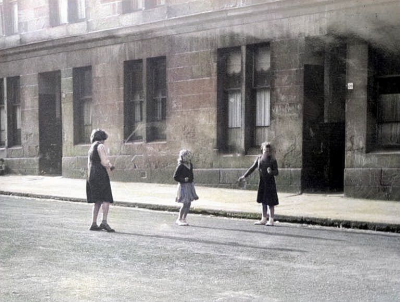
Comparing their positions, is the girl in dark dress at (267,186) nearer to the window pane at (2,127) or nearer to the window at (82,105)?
the window at (82,105)

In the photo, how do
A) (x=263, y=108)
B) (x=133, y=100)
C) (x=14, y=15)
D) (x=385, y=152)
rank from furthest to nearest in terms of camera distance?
(x=14, y=15), (x=133, y=100), (x=263, y=108), (x=385, y=152)

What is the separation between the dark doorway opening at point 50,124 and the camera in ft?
77.3

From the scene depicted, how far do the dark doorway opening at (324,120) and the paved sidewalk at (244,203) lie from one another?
88cm

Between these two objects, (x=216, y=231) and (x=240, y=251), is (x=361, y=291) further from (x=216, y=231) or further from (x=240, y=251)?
(x=216, y=231)

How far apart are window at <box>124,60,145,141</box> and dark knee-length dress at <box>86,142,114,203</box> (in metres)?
10.0

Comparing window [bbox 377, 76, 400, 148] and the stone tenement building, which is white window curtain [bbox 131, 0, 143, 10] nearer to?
the stone tenement building

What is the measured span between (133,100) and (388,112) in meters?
8.97

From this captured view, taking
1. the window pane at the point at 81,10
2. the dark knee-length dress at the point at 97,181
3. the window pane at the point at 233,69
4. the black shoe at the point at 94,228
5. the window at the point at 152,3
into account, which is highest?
the window pane at the point at 81,10

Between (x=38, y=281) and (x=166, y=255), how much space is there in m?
2.04

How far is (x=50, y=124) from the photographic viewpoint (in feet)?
78.0

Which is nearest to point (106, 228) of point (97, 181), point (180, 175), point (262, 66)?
point (97, 181)

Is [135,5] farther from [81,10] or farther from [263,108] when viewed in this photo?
[263,108]

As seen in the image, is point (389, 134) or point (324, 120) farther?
point (324, 120)

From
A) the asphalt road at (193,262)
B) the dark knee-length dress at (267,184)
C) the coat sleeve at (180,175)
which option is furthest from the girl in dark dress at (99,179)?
the dark knee-length dress at (267,184)
